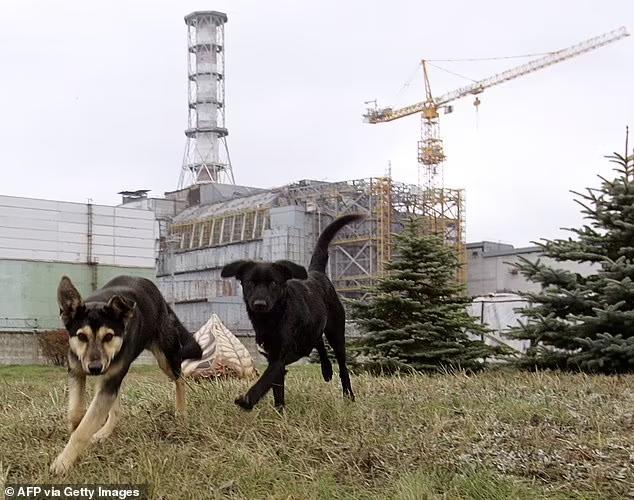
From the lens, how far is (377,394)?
8758 mm

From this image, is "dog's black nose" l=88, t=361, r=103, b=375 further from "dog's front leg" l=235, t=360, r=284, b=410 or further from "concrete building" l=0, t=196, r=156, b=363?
"concrete building" l=0, t=196, r=156, b=363

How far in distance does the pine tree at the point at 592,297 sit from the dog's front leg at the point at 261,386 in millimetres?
7168

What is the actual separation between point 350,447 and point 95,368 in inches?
69.3

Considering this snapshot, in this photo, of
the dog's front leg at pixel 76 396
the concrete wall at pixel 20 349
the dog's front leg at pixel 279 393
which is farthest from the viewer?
the concrete wall at pixel 20 349

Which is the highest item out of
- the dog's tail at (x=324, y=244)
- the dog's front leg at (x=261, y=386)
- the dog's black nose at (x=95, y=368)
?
the dog's tail at (x=324, y=244)

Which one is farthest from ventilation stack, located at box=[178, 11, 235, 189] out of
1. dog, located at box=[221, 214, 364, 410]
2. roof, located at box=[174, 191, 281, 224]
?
dog, located at box=[221, 214, 364, 410]

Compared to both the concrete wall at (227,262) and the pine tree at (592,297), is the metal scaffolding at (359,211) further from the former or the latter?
the pine tree at (592,297)

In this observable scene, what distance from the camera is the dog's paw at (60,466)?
5.52m

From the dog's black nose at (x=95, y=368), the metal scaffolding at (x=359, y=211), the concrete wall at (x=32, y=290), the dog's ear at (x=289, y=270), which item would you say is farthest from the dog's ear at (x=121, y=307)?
the metal scaffolding at (x=359, y=211)

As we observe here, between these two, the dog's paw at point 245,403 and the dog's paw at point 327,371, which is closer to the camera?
the dog's paw at point 245,403

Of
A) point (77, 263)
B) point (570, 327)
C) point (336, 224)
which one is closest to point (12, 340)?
point (77, 263)

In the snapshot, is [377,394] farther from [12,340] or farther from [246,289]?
[12,340]

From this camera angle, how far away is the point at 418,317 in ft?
51.5

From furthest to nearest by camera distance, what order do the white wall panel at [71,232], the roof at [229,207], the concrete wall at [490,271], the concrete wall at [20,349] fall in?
the roof at [229,207]
the concrete wall at [490,271]
the white wall panel at [71,232]
the concrete wall at [20,349]
